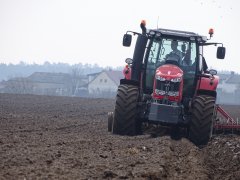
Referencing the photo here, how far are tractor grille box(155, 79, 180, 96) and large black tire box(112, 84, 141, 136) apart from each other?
0.53 m

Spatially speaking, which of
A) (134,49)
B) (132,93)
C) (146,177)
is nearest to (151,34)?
(134,49)

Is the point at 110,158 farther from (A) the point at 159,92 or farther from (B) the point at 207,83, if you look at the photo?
(B) the point at 207,83

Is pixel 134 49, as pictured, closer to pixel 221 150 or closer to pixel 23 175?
pixel 221 150

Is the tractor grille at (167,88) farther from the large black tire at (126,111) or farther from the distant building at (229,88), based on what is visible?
the distant building at (229,88)

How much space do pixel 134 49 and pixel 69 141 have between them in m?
4.02

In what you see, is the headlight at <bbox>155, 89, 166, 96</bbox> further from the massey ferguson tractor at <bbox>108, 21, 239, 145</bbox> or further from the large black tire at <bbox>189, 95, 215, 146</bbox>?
the large black tire at <bbox>189, 95, 215, 146</bbox>

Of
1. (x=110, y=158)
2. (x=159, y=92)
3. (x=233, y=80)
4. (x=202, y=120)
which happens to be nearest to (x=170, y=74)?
(x=159, y=92)

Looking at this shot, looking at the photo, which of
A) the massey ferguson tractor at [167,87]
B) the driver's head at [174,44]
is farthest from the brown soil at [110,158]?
the driver's head at [174,44]

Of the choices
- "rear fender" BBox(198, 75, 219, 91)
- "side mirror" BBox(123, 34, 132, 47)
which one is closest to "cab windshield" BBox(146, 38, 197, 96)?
"rear fender" BBox(198, 75, 219, 91)

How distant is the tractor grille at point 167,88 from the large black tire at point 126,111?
1.75ft

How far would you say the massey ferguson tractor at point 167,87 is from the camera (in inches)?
464

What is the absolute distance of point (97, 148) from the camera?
911 cm

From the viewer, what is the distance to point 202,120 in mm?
11742

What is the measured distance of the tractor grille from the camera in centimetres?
1210
